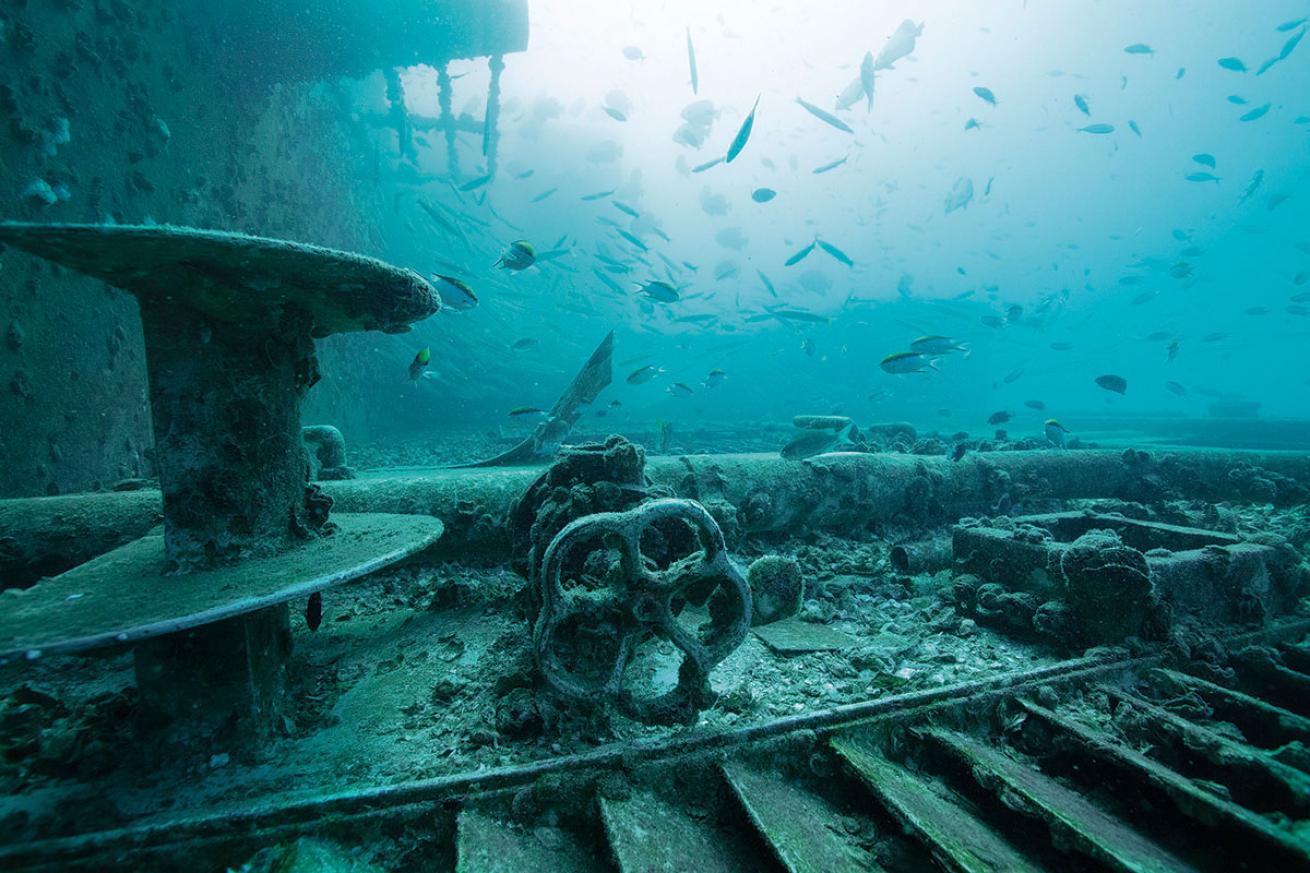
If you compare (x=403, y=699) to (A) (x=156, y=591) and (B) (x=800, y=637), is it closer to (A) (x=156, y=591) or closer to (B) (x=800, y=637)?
(A) (x=156, y=591)

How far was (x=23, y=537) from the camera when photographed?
10.4 ft

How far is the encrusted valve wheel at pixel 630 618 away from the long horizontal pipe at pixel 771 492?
5.02 ft

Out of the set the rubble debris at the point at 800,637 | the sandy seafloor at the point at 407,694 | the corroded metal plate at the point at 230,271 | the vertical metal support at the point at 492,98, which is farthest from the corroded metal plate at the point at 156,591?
the vertical metal support at the point at 492,98

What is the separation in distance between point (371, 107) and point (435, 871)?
23.8 metres

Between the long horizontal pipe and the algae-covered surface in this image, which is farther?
the long horizontal pipe

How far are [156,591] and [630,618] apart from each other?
1725 millimetres

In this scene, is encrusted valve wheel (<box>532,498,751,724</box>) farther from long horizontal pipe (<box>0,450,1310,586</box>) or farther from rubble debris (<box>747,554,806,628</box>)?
long horizontal pipe (<box>0,450,1310,586</box>)

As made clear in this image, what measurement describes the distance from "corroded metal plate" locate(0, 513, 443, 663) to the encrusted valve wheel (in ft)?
2.27

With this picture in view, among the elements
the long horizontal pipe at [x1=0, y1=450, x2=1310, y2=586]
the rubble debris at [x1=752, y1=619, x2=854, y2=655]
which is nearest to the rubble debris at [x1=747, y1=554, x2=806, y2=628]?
the rubble debris at [x1=752, y1=619, x2=854, y2=655]

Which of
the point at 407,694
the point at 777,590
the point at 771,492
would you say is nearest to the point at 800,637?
the point at 777,590

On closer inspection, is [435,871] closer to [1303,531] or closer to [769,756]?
[769,756]

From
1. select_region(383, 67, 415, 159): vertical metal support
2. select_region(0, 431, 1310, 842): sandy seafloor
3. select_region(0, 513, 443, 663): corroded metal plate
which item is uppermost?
select_region(383, 67, 415, 159): vertical metal support

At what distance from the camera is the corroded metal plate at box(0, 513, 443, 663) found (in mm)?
1428

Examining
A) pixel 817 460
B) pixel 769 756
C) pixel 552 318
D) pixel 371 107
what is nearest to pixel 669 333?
pixel 552 318
